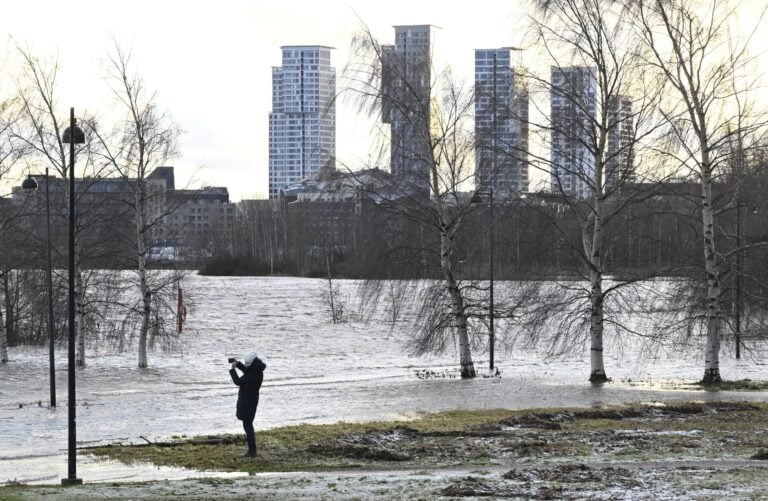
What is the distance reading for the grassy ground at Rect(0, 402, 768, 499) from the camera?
1370cm

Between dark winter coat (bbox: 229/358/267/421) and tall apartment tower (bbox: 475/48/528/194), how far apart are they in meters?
15.3

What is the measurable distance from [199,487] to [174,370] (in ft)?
94.7

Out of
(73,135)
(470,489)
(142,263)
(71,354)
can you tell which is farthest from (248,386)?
(142,263)

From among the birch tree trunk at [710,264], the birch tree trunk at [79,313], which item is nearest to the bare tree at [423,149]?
the birch tree trunk at [710,264]

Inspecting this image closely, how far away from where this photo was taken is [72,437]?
16.0m

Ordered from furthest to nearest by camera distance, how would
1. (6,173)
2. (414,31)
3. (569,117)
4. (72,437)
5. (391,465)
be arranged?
1. (6,173)
2. (414,31)
3. (569,117)
4. (391,465)
5. (72,437)

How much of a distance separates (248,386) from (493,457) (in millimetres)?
4181

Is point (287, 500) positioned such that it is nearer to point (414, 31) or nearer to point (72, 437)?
point (72, 437)

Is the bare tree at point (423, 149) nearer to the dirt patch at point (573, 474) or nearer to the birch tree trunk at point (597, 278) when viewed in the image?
the birch tree trunk at point (597, 278)

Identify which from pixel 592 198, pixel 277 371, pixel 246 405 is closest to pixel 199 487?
pixel 246 405

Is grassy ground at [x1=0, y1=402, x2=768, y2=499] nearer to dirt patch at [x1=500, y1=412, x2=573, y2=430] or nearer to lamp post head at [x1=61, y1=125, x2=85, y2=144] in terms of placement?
dirt patch at [x1=500, y1=412, x2=573, y2=430]

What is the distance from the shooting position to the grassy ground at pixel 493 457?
1370 cm

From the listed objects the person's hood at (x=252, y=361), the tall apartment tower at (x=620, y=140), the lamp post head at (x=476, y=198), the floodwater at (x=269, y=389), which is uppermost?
the tall apartment tower at (x=620, y=140)

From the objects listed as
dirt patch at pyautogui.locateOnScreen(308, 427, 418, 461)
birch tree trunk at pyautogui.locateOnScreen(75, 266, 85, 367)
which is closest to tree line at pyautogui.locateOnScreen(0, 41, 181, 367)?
birch tree trunk at pyautogui.locateOnScreen(75, 266, 85, 367)
